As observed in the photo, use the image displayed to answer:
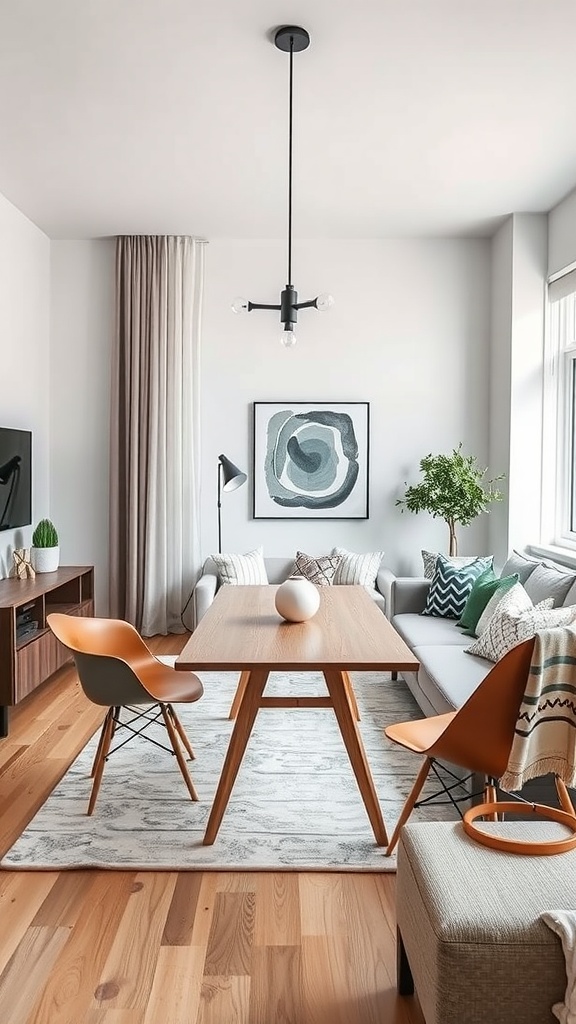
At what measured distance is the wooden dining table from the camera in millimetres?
2496

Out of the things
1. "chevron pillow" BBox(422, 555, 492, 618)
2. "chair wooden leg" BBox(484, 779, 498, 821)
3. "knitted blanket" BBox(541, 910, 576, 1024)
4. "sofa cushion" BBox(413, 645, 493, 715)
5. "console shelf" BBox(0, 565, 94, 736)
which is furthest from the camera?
"chevron pillow" BBox(422, 555, 492, 618)

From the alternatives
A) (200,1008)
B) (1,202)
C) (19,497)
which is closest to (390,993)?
(200,1008)

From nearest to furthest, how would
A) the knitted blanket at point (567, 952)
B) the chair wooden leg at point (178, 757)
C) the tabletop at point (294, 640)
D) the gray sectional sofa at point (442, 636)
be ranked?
the knitted blanket at point (567, 952), the tabletop at point (294, 640), the chair wooden leg at point (178, 757), the gray sectional sofa at point (442, 636)

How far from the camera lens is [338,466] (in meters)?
5.80

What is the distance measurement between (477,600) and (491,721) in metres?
1.96

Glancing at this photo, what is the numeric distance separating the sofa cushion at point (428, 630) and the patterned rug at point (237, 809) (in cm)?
45

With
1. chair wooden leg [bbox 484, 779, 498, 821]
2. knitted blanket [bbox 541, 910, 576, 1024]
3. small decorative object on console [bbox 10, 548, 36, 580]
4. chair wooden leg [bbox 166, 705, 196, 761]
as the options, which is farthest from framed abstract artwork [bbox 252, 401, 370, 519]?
knitted blanket [bbox 541, 910, 576, 1024]

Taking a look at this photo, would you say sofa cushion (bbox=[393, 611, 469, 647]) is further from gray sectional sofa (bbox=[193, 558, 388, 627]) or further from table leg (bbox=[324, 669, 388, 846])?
table leg (bbox=[324, 669, 388, 846])

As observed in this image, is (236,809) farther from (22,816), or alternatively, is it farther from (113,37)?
(113,37)

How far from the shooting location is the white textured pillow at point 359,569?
5.22 m

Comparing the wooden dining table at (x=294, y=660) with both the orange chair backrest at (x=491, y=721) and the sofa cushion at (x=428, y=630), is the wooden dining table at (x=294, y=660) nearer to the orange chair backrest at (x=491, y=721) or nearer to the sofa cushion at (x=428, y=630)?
the orange chair backrest at (x=491, y=721)

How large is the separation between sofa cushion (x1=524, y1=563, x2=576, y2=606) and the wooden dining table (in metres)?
0.91

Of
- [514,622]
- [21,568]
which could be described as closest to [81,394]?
[21,568]

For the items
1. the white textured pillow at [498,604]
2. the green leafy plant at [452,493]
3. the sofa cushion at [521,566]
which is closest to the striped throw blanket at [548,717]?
the white textured pillow at [498,604]
